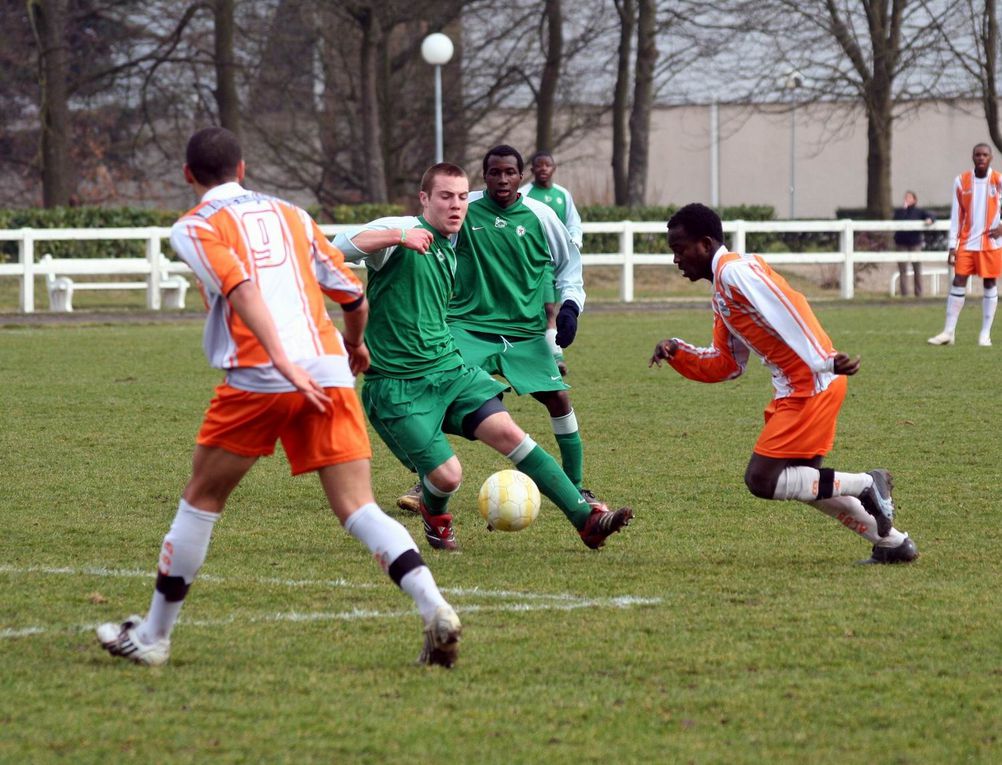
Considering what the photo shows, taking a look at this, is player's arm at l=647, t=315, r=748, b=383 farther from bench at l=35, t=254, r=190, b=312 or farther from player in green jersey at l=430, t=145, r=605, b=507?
bench at l=35, t=254, r=190, b=312

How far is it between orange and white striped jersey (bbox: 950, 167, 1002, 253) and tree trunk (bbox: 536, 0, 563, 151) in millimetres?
19176

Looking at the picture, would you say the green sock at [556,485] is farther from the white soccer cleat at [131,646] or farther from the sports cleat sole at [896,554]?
the white soccer cleat at [131,646]

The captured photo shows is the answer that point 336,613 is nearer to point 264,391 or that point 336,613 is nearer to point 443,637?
point 443,637

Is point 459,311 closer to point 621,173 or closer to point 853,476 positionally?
point 853,476

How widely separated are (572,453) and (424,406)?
5.30ft

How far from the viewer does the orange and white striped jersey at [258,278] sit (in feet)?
14.2

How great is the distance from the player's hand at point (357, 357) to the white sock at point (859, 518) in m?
2.02

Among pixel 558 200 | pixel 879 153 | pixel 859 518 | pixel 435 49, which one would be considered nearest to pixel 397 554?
pixel 859 518

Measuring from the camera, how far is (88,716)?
4.03 m

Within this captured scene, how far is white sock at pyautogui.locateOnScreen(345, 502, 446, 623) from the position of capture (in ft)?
14.6

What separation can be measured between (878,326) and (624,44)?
54.8 ft

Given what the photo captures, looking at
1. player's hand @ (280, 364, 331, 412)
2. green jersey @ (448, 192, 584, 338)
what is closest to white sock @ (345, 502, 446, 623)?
player's hand @ (280, 364, 331, 412)

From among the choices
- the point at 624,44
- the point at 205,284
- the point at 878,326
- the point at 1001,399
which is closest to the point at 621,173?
the point at 624,44

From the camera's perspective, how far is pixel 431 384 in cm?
635
